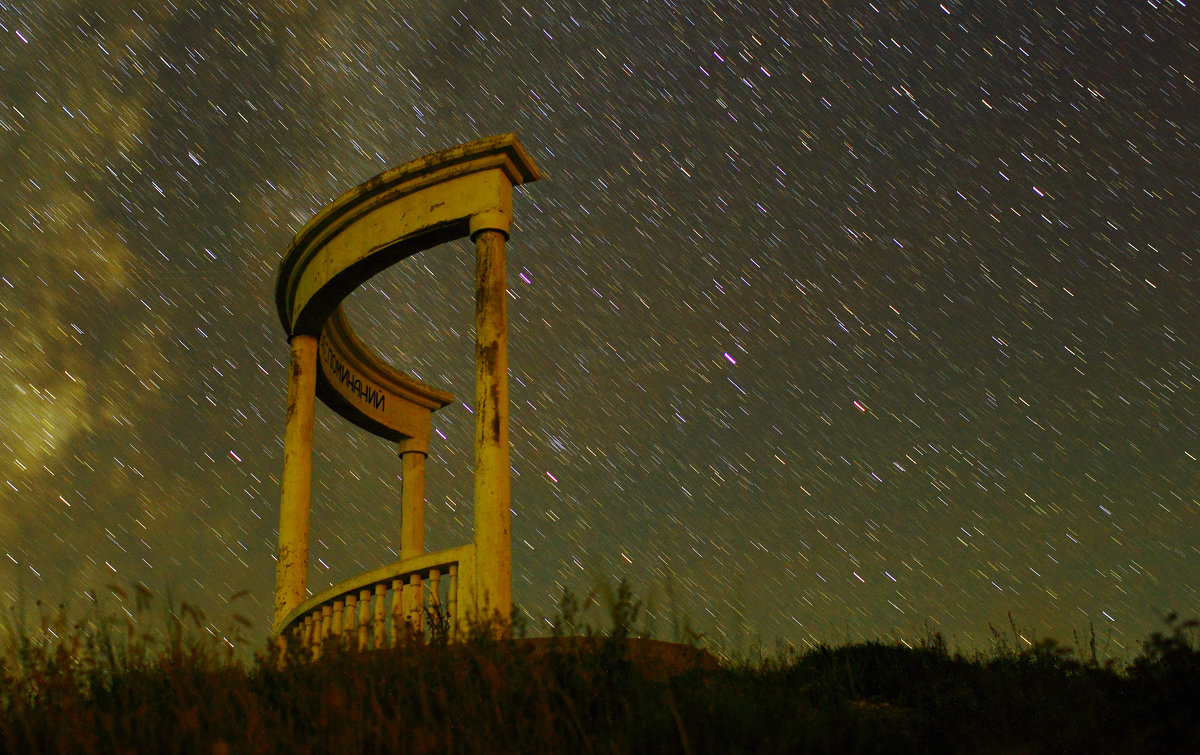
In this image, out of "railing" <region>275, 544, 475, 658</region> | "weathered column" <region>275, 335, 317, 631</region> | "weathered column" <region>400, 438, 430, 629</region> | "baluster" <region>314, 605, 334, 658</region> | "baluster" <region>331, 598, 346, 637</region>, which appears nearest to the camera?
"railing" <region>275, 544, 475, 658</region>

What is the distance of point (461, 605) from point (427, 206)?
4.22 meters

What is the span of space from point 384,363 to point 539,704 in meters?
9.33

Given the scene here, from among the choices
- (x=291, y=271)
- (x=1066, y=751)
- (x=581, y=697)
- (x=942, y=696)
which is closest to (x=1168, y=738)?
(x=1066, y=751)

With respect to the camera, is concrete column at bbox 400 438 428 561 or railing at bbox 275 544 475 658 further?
concrete column at bbox 400 438 428 561

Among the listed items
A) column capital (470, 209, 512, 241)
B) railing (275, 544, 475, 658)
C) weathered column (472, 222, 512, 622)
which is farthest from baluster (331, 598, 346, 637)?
column capital (470, 209, 512, 241)

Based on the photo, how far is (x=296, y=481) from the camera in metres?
11.8

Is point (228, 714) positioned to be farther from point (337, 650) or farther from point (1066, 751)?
point (1066, 751)

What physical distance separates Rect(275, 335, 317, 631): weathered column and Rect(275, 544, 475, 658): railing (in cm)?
39

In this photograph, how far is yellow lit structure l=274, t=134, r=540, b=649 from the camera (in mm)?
8953

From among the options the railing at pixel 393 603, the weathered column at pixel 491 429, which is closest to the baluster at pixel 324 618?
the railing at pixel 393 603

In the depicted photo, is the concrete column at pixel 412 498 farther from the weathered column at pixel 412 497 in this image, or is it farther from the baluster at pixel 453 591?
the baluster at pixel 453 591

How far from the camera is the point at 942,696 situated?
740 cm

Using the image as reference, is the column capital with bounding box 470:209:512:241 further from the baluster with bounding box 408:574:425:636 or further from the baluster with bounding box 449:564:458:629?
the baluster with bounding box 408:574:425:636

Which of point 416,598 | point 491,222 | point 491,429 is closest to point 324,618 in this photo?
point 416,598
